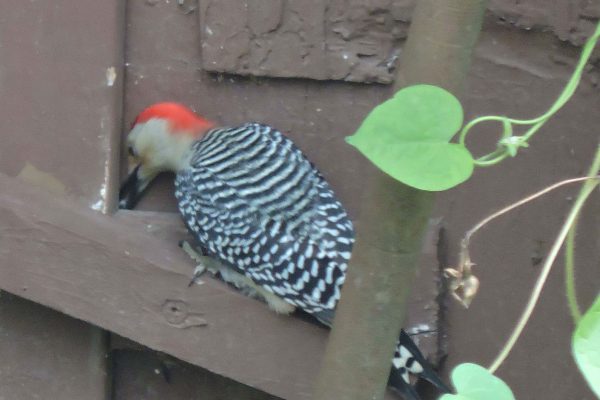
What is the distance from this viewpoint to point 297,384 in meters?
1.54

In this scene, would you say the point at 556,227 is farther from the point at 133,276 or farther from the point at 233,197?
the point at 133,276

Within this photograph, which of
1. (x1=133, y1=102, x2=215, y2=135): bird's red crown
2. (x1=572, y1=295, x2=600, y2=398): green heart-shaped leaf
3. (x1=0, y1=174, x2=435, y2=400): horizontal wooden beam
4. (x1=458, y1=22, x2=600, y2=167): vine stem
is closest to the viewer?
(x1=572, y1=295, x2=600, y2=398): green heart-shaped leaf

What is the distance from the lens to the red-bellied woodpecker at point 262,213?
159cm

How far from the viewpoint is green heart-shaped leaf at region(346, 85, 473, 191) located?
0.76 metres

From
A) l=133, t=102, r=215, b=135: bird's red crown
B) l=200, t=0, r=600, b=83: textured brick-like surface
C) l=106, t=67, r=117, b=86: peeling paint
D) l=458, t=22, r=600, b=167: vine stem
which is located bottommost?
l=133, t=102, r=215, b=135: bird's red crown

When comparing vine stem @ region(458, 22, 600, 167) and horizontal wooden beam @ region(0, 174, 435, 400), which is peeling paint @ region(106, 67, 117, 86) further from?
vine stem @ region(458, 22, 600, 167)

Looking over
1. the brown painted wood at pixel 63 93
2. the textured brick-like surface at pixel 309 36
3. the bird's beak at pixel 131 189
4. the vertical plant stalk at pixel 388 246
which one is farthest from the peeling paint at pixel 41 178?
the vertical plant stalk at pixel 388 246

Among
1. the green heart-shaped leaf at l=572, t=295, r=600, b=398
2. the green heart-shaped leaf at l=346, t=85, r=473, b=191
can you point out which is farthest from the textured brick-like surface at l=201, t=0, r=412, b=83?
the green heart-shaped leaf at l=572, t=295, r=600, b=398

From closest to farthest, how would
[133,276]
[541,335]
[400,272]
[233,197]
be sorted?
[400,272]
[133,276]
[541,335]
[233,197]

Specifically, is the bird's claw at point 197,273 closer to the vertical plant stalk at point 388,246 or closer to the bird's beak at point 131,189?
the bird's beak at point 131,189

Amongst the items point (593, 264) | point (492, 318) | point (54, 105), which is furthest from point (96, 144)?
point (593, 264)

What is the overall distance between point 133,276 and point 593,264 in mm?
→ 742

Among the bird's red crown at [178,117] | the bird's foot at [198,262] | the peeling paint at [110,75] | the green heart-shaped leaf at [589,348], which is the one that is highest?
the green heart-shaped leaf at [589,348]

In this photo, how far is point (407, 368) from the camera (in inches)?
60.8
